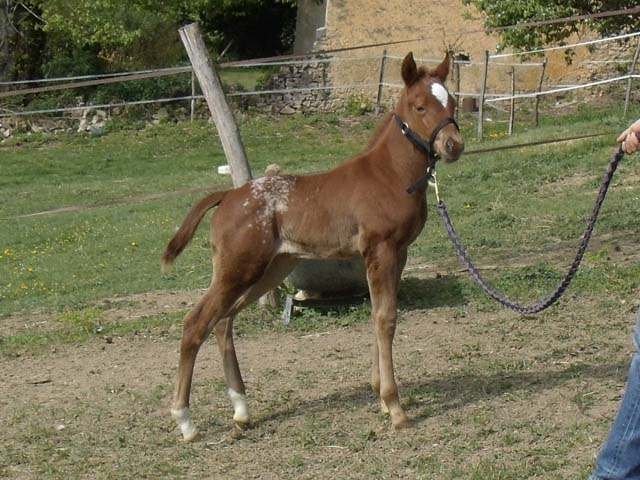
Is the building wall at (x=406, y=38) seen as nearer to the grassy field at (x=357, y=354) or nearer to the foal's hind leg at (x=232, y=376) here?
the grassy field at (x=357, y=354)

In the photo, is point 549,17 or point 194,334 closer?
point 194,334

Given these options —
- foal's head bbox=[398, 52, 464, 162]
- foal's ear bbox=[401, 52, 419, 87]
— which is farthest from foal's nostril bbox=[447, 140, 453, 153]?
foal's ear bbox=[401, 52, 419, 87]

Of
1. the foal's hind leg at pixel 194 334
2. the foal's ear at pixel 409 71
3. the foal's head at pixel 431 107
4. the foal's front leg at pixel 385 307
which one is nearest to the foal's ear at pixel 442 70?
the foal's head at pixel 431 107

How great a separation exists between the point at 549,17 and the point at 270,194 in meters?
6.64

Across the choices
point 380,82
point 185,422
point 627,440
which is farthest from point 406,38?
point 627,440

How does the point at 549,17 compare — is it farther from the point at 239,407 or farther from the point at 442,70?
the point at 239,407

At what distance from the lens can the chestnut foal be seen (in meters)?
6.16

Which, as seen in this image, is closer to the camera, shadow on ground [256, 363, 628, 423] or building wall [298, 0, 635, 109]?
shadow on ground [256, 363, 628, 423]

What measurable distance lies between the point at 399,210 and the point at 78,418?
239 centimetres

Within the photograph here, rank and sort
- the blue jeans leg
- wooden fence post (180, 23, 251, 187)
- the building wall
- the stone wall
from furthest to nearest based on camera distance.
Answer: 1. the stone wall
2. the building wall
3. wooden fence post (180, 23, 251, 187)
4. the blue jeans leg

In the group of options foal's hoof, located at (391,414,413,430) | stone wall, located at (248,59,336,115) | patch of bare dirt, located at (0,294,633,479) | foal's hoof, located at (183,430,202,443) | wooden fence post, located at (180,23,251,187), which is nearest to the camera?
patch of bare dirt, located at (0,294,633,479)

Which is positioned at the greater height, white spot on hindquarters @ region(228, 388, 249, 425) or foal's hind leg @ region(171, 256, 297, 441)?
foal's hind leg @ region(171, 256, 297, 441)

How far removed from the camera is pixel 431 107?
6.11 m

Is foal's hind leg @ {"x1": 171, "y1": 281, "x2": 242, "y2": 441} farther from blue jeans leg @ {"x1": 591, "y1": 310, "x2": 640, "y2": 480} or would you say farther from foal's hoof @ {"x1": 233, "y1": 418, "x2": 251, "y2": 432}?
blue jeans leg @ {"x1": 591, "y1": 310, "x2": 640, "y2": 480}
